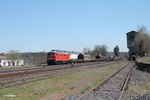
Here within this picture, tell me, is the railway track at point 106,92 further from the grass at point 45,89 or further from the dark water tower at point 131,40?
the dark water tower at point 131,40

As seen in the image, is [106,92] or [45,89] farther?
[45,89]

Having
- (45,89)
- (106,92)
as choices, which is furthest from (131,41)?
(106,92)

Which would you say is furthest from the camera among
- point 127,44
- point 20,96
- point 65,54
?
point 127,44

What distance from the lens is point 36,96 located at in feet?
54.7

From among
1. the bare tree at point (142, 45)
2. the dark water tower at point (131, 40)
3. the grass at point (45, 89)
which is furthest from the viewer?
the dark water tower at point (131, 40)

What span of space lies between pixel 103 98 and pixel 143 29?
14117 cm

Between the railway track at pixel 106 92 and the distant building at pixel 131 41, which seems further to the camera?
the distant building at pixel 131 41

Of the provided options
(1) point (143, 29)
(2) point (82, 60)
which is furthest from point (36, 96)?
(1) point (143, 29)

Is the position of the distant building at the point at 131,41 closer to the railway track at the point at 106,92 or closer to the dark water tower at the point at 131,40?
the dark water tower at the point at 131,40

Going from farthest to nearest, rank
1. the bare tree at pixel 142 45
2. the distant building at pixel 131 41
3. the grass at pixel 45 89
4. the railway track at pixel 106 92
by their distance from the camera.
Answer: the distant building at pixel 131 41
the bare tree at pixel 142 45
the grass at pixel 45 89
the railway track at pixel 106 92

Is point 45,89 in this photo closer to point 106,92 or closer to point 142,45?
point 106,92

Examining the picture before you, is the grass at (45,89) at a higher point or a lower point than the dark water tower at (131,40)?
lower

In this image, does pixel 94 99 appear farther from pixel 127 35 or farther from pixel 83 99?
pixel 127 35

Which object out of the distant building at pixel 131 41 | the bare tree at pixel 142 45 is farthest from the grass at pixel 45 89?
the distant building at pixel 131 41
